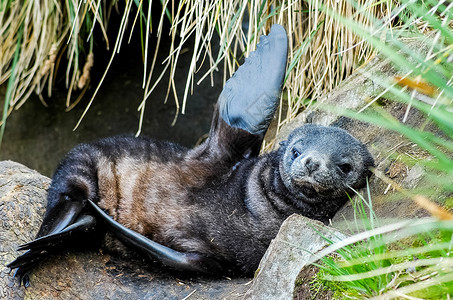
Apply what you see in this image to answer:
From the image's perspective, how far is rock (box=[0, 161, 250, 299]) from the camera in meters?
3.27

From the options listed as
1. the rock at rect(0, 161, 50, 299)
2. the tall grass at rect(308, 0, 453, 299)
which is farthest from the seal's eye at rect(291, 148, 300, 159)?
the rock at rect(0, 161, 50, 299)

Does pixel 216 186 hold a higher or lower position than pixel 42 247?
lower

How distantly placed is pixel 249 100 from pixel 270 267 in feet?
4.97

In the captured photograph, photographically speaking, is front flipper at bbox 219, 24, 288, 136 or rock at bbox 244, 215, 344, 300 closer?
rock at bbox 244, 215, 344, 300

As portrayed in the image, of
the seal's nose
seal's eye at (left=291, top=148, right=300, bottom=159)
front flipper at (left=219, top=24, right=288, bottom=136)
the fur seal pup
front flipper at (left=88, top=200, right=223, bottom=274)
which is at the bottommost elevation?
front flipper at (left=88, top=200, right=223, bottom=274)

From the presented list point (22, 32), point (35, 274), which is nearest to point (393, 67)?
point (35, 274)

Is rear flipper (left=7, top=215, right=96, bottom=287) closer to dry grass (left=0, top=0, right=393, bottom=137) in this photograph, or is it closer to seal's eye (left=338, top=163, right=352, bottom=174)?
dry grass (left=0, top=0, right=393, bottom=137)

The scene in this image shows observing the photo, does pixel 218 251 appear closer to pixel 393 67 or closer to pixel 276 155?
pixel 276 155

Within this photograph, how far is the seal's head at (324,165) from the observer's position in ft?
11.2

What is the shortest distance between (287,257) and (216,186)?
132 cm

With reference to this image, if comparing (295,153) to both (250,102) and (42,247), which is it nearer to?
(250,102)

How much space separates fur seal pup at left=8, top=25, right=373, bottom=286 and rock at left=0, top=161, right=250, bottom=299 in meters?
0.08

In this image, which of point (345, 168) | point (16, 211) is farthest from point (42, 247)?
point (345, 168)

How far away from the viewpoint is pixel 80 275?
3.46 meters
